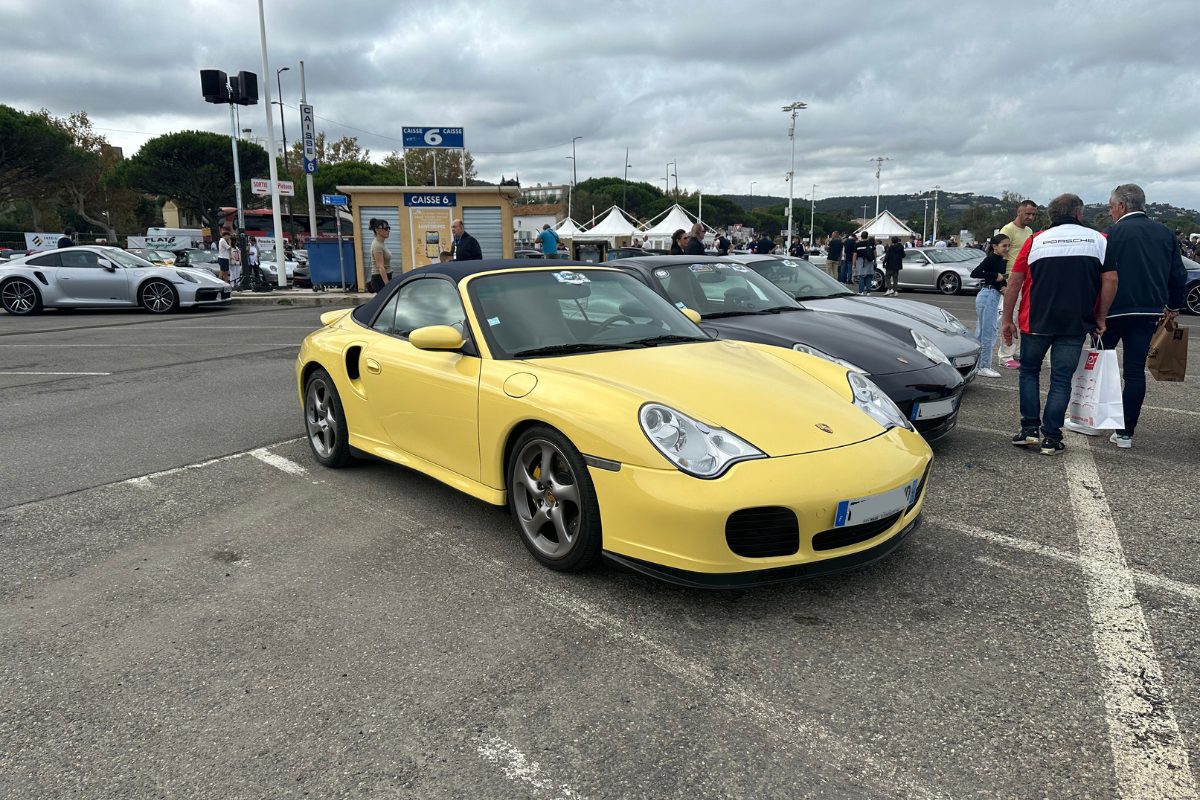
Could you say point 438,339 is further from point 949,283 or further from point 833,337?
point 949,283

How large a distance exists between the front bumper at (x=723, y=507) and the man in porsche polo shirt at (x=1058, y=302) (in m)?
2.79

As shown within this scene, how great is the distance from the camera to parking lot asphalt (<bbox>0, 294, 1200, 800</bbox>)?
6.66 ft

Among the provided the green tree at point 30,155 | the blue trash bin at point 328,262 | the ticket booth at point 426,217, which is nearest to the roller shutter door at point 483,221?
the ticket booth at point 426,217

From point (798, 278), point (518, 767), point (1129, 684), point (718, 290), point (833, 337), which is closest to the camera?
point (518, 767)

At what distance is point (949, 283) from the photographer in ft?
72.3

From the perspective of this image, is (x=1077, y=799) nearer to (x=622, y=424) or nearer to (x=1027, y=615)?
(x=1027, y=615)

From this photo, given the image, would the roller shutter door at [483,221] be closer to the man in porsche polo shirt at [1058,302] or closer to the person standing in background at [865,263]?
the person standing in background at [865,263]

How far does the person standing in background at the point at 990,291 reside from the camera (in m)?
7.77

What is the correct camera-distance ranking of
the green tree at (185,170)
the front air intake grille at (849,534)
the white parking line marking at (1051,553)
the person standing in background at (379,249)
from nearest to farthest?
the front air intake grille at (849,534)
the white parking line marking at (1051,553)
the person standing in background at (379,249)
the green tree at (185,170)

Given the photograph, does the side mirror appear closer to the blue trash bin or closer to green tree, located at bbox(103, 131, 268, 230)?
the blue trash bin

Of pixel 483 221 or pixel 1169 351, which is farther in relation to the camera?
pixel 483 221

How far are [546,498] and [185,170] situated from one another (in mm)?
66265

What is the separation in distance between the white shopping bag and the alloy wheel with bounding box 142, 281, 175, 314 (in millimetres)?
16041

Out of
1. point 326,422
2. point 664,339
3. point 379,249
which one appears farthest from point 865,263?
point 326,422
